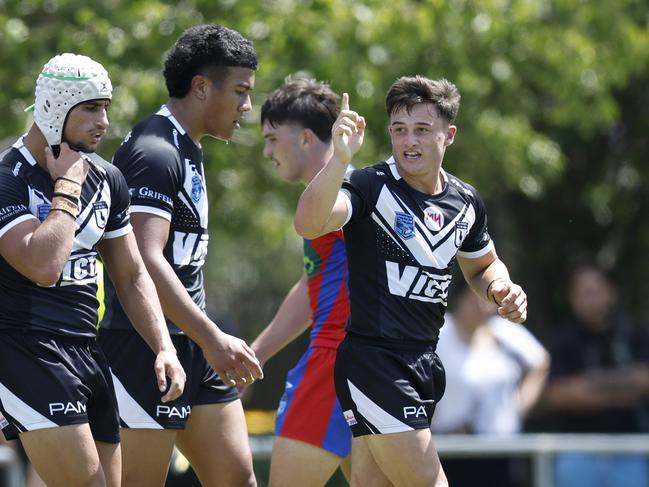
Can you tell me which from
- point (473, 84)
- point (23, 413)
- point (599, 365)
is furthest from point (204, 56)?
point (473, 84)

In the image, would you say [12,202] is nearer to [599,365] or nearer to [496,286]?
[496,286]

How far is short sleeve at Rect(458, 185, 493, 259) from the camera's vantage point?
20.2 feet

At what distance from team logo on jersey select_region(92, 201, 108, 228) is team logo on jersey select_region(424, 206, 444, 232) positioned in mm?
1421

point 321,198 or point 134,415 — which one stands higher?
point 321,198

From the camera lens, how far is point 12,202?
205 inches

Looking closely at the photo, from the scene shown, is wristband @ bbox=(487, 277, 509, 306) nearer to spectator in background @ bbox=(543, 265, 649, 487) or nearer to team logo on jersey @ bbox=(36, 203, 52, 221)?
team logo on jersey @ bbox=(36, 203, 52, 221)

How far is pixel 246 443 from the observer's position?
640 centimetres

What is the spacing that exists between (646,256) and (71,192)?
43.1 ft

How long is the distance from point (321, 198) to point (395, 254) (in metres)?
0.61

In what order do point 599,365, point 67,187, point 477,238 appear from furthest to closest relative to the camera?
point 599,365, point 477,238, point 67,187

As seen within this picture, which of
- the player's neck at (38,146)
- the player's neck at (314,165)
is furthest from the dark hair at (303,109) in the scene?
the player's neck at (38,146)

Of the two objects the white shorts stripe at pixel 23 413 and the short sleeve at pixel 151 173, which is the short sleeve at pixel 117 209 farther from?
the white shorts stripe at pixel 23 413

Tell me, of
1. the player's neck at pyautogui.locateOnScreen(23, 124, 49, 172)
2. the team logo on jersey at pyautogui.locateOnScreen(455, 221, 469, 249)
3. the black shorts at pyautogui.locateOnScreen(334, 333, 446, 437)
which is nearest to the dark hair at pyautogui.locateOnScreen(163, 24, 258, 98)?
the player's neck at pyautogui.locateOnScreen(23, 124, 49, 172)

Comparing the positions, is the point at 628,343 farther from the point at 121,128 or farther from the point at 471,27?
the point at 121,128
